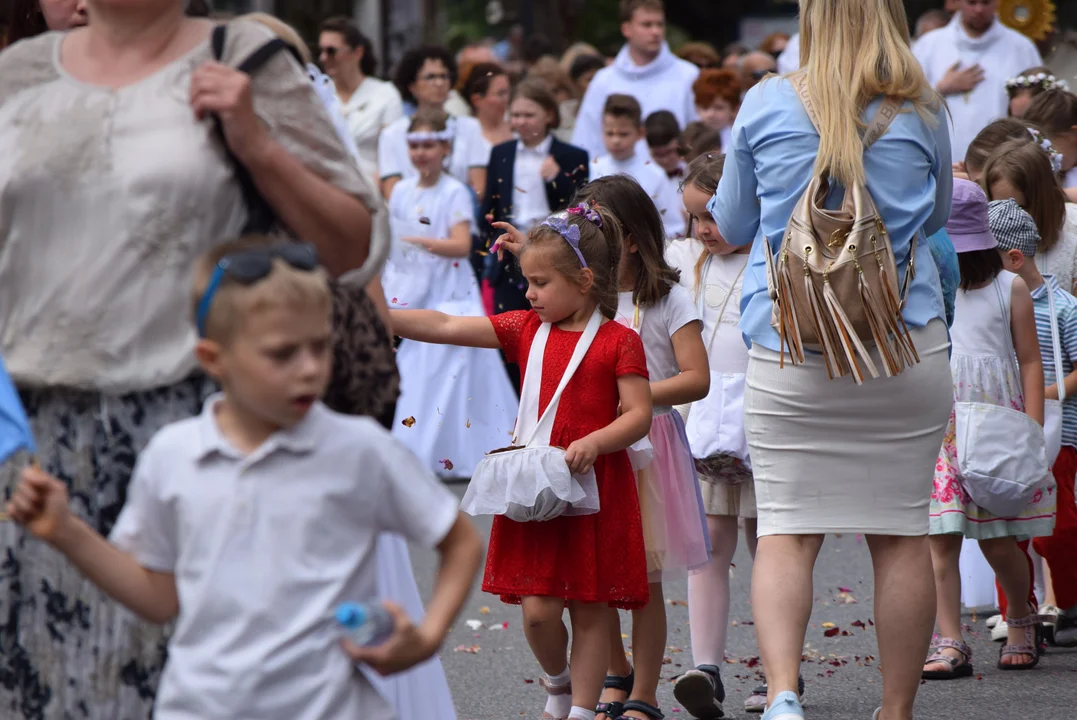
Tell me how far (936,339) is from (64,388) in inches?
94.0

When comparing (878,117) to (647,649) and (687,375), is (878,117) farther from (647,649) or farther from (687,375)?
(647,649)

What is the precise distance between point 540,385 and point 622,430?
12.4 inches

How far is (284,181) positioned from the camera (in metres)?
3.03

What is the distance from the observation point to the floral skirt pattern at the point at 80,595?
10.1 feet

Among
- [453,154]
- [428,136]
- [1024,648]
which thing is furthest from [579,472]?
[453,154]

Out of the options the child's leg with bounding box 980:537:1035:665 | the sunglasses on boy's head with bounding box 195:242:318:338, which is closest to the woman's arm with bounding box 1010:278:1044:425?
the child's leg with bounding box 980:537:1035:665

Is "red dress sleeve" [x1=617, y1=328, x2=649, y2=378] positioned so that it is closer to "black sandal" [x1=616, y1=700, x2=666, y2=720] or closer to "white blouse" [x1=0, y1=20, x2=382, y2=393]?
"black sandal" [x1=616, y1=700, x2=666, y2=720]

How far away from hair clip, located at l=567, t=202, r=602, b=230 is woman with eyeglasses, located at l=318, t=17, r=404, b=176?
741cm

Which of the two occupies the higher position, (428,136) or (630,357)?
(630,357)

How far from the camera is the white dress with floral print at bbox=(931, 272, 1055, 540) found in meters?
5.88

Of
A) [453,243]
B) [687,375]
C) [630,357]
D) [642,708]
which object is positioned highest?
[630,357]

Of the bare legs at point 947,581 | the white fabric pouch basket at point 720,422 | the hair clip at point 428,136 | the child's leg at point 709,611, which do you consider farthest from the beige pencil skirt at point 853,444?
the hair clip at point 428,136

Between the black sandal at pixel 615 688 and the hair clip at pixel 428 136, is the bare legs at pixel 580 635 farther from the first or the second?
the hair clip at pixel 428 136

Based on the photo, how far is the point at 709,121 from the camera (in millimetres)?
12164
